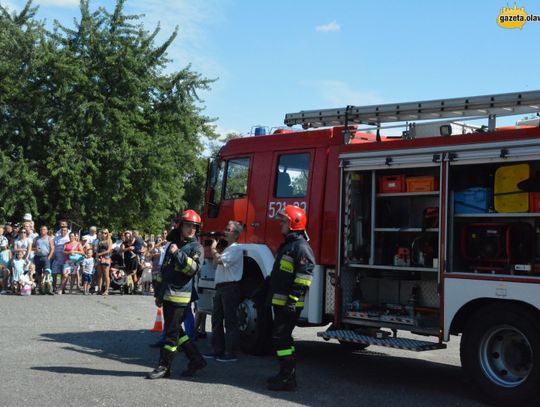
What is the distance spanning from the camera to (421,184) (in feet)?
25.3

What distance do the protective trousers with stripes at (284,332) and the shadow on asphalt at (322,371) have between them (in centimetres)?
42

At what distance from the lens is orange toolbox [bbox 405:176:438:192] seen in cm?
757

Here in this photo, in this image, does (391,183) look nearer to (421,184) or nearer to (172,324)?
(421,184)

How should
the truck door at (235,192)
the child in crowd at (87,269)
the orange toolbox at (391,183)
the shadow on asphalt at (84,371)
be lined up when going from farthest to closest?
the child in crowd at (87,269)
the truck door at (235,192)
the orange toolbox at (391,183)
the shadow on asphalt at (84,371)

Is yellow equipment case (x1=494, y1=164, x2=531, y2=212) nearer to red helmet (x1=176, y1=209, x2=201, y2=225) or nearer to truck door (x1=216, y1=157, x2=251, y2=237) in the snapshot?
red helmet (x1=176, y1=209, x2=201, y2=225)

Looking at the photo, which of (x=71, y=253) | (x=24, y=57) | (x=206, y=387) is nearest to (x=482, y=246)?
(x=206, y=387)

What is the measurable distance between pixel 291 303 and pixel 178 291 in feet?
4.08

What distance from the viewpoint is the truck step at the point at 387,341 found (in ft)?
23.3

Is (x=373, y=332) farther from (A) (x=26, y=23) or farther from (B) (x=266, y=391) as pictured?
(A) (x=26, y=23)

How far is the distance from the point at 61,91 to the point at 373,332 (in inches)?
781

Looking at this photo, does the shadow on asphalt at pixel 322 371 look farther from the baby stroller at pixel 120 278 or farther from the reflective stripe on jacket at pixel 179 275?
the baby stroller at pixel 120 278

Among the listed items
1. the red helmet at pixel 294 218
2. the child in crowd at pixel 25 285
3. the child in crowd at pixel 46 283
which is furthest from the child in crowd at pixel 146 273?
the red helmet at pixel 294 218

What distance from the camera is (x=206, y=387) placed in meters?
7.12

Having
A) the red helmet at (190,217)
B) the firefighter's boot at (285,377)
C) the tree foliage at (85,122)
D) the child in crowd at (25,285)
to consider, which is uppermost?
the tree foliage at (85,122)
